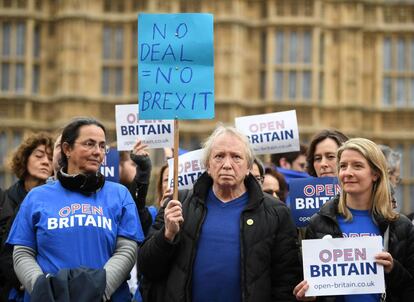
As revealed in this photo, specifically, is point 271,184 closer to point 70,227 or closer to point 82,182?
point 82,182

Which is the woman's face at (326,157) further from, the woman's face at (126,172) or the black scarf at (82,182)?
the woman's face at (126,172)

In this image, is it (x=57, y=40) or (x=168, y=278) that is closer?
(x=168, y=278)

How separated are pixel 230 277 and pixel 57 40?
1864 centimetres

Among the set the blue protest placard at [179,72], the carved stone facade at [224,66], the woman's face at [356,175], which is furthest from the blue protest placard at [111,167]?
the carved stone facade at [224,66]

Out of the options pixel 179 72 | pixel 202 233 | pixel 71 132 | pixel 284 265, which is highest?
pixel 179 72

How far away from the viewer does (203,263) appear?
237 inches

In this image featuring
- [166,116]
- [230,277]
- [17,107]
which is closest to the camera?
[230,277]

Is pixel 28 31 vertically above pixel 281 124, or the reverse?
pixel 28 31

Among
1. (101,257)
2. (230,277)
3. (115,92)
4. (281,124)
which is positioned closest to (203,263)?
(230,277)

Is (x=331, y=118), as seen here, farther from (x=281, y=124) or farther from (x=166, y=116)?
(x=166, y=116)

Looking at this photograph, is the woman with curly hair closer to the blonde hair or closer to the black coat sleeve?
the black coat sleeve

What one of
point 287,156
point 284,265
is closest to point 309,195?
point 284,265

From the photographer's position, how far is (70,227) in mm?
6164

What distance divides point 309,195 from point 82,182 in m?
1.99
